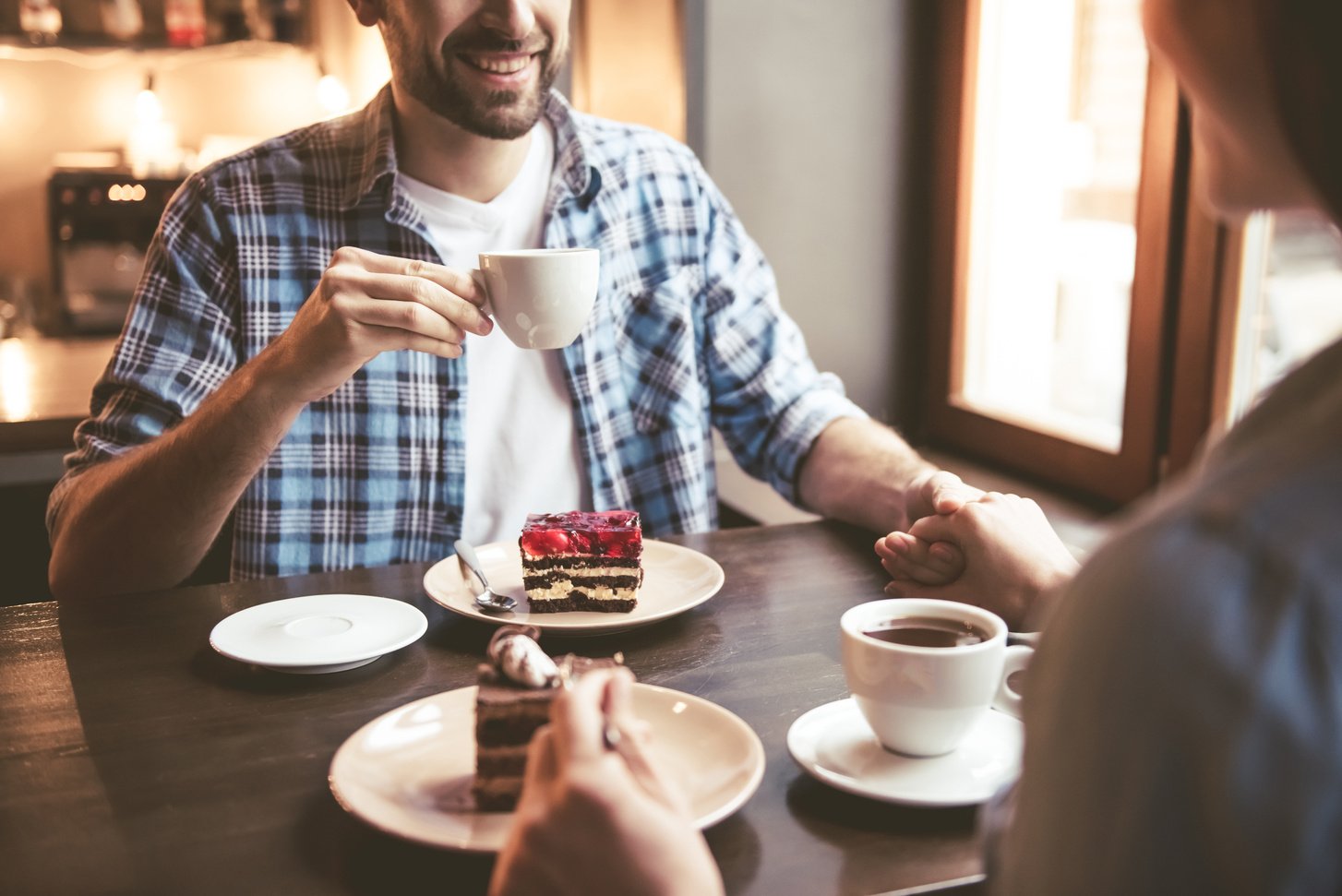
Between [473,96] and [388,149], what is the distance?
0.49 feet

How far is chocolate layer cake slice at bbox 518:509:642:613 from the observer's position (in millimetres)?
1193

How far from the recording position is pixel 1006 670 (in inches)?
36.6

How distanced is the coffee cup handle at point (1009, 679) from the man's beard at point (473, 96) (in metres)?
1.13

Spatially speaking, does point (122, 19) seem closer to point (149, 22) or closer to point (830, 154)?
point (149, 22)

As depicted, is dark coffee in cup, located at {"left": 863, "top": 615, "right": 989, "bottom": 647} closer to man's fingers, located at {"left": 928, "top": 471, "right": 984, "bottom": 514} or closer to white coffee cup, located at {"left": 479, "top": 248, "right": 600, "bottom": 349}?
man's fingers, located at {"left": 928, "top": 471, "right": 984, "bottom": 514}

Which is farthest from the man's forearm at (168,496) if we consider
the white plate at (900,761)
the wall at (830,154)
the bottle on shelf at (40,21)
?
the bottle on shelf at (40,21)

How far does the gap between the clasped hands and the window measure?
0.74m

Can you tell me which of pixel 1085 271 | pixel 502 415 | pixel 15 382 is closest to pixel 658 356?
pixel 502 415

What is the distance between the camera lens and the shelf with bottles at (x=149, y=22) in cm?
449

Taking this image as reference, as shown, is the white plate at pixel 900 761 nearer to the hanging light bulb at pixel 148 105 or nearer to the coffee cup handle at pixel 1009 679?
the coffee cup handle at pixel 1009 679

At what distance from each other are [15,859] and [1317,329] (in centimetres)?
182

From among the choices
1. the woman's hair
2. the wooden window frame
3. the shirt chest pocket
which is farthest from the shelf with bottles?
the woman's hair

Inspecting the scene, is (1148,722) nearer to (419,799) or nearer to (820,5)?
(419,799)

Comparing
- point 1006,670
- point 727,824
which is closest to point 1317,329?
point 1006,670
